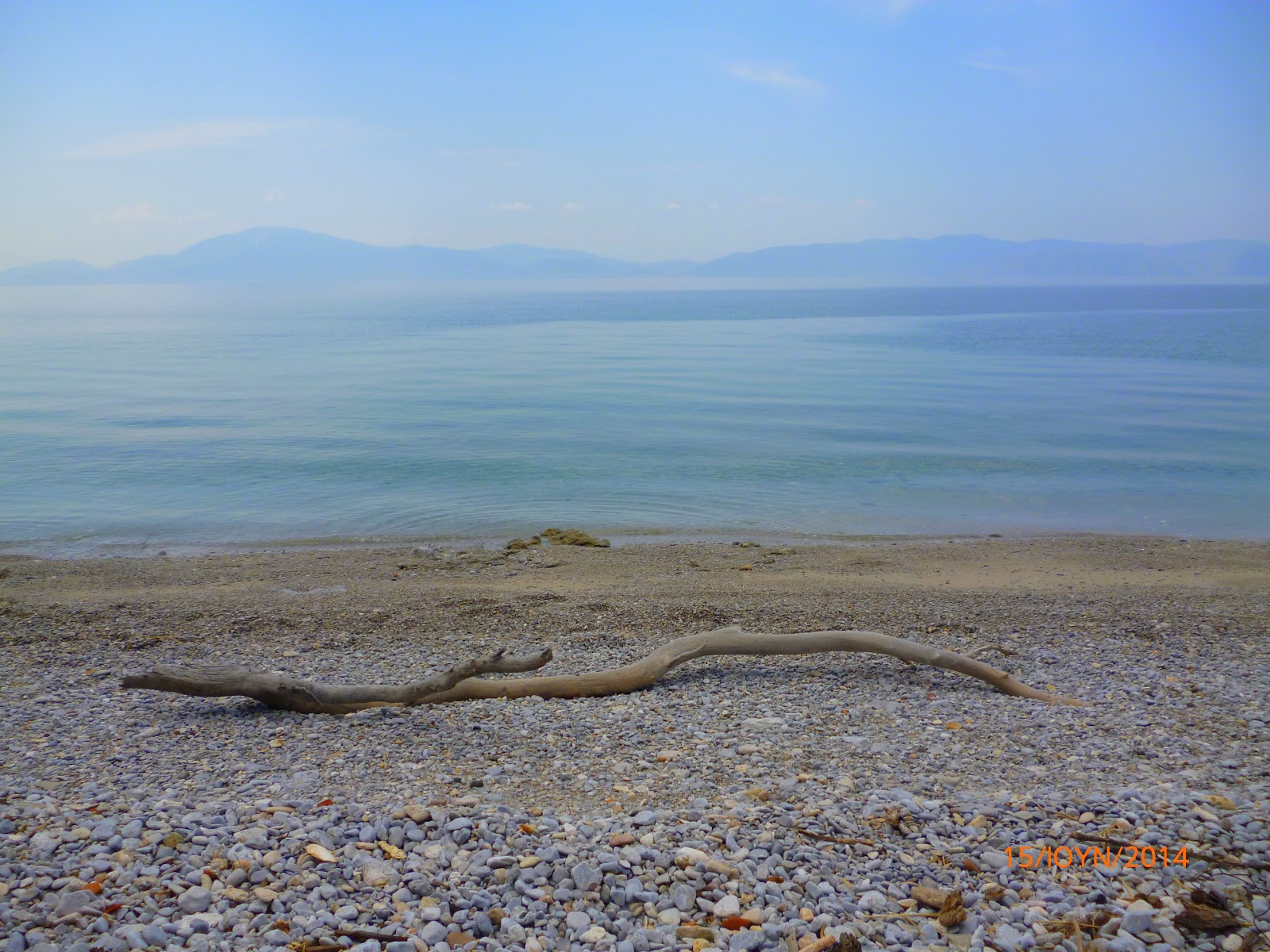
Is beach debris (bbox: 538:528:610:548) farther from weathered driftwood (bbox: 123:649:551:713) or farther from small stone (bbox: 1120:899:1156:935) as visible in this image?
small stone (bbox: 1120:899:1156:935)

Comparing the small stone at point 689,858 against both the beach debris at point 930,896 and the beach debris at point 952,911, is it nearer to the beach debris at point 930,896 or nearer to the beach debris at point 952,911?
the beach debris at point 930,896

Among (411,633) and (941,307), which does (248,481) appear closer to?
(411,633)

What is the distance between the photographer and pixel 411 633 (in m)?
10.0

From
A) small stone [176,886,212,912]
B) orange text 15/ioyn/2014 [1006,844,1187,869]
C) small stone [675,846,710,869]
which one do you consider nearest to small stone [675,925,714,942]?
small stone [675,846,710,869]

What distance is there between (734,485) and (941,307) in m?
118

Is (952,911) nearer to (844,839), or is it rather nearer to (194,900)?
(844,839)

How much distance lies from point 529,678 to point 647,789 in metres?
2.30

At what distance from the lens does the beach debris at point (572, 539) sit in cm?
1630

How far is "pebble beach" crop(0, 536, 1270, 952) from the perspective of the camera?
4.17 meters

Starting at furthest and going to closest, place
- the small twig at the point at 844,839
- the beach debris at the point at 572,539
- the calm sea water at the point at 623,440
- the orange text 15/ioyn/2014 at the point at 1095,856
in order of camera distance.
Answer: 1. the calm sea water at the point at 623,440
2. the beach debris at the point at 572,539
3. the small twig at the point at 844,839
4. the orange text 15/ioyn/2014 at the point at 1095,856

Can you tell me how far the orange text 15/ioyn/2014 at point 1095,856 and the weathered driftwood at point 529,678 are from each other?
2.96m

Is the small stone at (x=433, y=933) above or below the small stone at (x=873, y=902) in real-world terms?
above

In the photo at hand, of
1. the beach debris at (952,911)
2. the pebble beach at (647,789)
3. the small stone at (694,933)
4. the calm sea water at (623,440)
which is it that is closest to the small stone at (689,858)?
the pebble beach at (647,789)

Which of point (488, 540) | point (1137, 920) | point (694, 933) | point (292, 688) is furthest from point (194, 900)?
point (488, 540)
